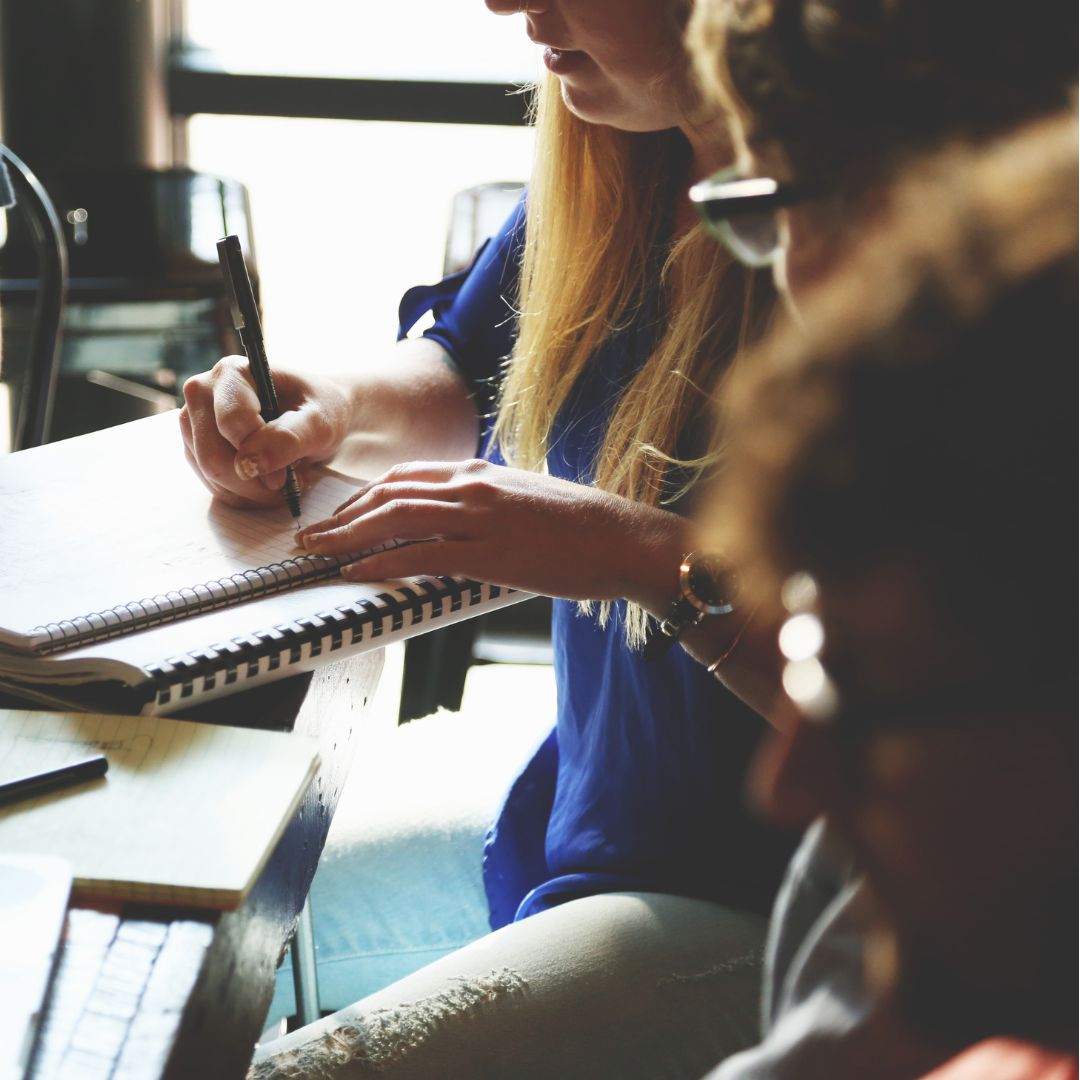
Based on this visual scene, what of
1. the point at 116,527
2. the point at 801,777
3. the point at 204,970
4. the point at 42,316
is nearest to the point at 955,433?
the point at 801,777

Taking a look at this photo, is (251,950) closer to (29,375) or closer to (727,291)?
(727,291)

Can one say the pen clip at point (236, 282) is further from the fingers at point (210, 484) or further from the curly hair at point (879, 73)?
the curly hair at point (879, 73)

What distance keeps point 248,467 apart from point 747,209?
471 millimetres

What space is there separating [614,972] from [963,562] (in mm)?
515

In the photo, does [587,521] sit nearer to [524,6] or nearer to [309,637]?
[309,637]

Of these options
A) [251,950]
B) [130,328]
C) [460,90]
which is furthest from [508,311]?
[460,90]

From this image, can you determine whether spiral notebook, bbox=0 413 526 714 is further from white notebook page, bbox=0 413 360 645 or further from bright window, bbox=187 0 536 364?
bright window, bbox=187 0 536 364

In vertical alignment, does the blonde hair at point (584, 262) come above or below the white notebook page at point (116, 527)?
above

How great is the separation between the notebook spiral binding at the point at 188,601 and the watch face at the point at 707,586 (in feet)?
0.68

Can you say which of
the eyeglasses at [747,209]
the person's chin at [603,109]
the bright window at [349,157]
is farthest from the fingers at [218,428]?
the bright window at [349,157]

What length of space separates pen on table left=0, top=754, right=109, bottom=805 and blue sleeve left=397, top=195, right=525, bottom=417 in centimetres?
68

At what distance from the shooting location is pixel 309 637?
2.22 ft

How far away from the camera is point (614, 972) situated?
719 mm

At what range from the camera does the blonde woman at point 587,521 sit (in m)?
0.71
